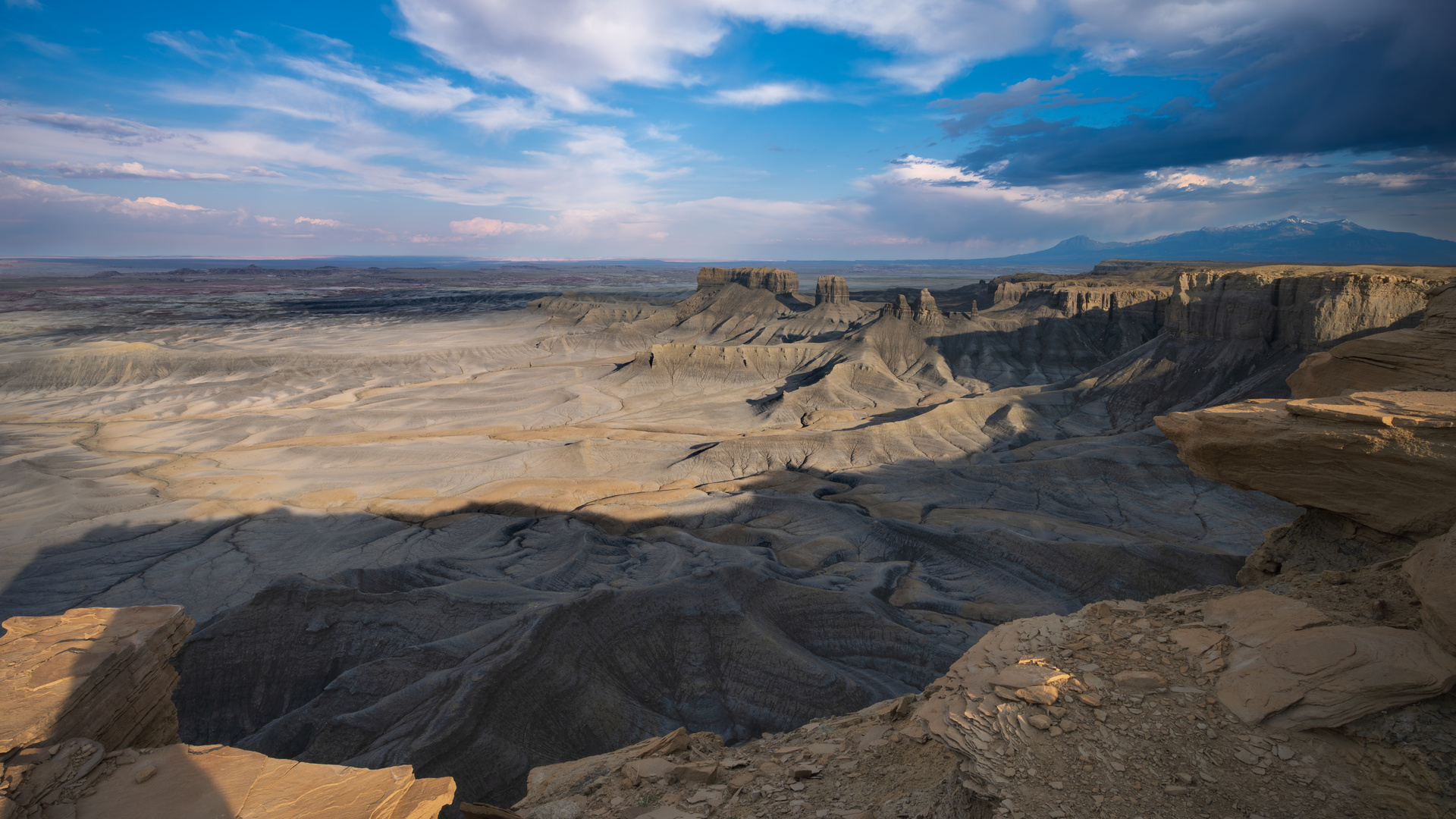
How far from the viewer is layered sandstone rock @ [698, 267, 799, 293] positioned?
13062 centimetres

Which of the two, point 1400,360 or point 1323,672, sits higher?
point 1400,360

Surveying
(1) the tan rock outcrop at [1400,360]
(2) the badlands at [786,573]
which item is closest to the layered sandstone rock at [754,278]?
(2) the badlands at [786,573]

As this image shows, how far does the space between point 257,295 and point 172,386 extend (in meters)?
131

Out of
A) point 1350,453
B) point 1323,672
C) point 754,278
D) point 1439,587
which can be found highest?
point 754,278

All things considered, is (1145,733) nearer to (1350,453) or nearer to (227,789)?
(1350,453)

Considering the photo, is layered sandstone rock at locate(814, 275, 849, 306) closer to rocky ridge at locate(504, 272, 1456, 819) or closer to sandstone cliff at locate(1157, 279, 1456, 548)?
sandstone cliff at locate(1157, 279, 1456, 548)

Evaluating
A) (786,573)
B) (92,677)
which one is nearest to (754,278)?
(786,573)

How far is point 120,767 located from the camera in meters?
7.10

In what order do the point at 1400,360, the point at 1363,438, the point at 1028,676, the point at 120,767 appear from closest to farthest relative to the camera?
the point at 120,767 < the point at 1028,676 < the point at 1363,438 < the point at 1400,360

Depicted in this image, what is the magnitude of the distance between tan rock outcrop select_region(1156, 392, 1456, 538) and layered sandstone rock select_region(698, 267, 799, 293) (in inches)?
4808

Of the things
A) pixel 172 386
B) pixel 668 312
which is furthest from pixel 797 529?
pixel 668 312

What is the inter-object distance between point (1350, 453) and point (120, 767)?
16.3m

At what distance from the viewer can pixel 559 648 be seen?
58.7 feet

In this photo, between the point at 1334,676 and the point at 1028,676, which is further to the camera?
the point at 1028,676
